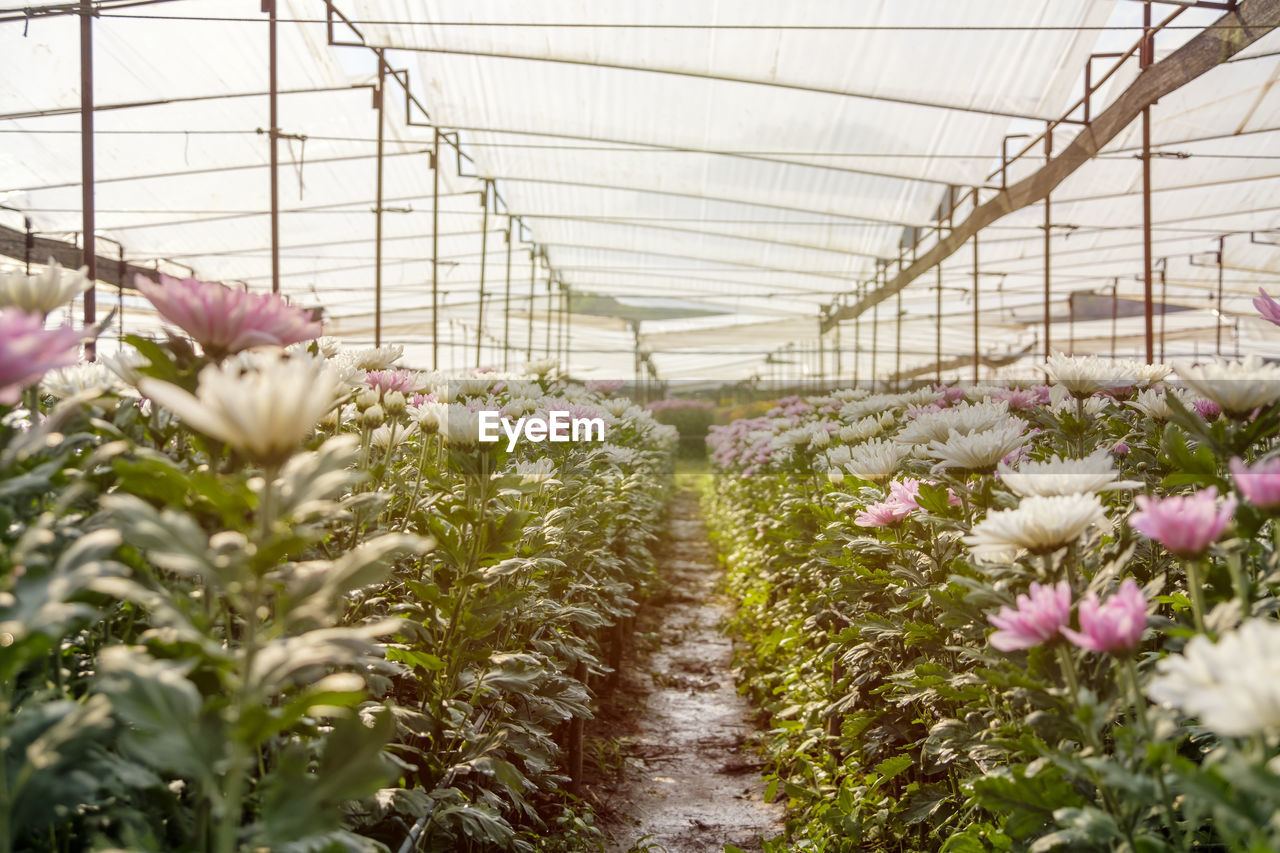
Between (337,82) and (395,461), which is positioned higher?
(337,82)

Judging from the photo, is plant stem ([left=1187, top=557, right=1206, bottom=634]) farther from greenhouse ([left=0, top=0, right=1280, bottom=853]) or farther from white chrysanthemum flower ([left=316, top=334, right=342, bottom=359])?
white chrysanthemum flower ([left=316, top=334, right=342, bottom=359])

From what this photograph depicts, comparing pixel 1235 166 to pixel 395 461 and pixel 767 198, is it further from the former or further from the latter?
pixel 395 461

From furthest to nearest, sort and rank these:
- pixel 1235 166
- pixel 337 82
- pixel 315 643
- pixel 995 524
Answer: pixel 1235 166 → pixel 337 82 → pixel 995 524 → pixel 315 643

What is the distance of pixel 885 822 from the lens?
2645 millimetres

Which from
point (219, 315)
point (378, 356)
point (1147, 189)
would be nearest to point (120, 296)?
point (378, 356)

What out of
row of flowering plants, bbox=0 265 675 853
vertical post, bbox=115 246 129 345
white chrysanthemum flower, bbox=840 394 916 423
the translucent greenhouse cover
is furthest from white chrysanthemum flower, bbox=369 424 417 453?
the translucent greenhouse cover

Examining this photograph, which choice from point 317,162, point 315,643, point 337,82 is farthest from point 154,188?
point 315,643

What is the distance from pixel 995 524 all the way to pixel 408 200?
11.6m

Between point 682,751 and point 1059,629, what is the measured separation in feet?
11.0

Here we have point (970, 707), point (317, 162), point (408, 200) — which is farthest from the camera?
point (408, 200)

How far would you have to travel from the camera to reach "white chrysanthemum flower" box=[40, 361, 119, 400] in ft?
4.57

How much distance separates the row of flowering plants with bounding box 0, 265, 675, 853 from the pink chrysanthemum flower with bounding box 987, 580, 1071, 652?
27.4 inches

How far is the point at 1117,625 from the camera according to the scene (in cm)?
101

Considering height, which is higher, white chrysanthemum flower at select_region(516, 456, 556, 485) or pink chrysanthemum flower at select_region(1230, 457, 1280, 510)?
pink chrysanthemum flower at select_region(1230, 457, 1280, 510)
